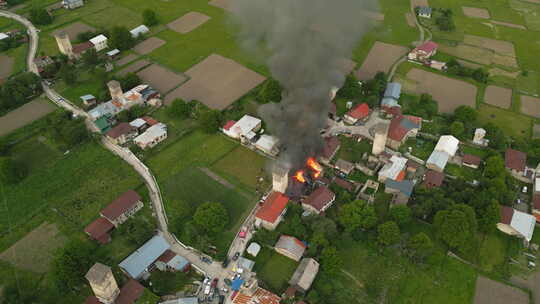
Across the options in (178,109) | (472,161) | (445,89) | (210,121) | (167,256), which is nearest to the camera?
(167,256)

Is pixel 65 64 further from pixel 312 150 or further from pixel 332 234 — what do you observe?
pixel 332 234

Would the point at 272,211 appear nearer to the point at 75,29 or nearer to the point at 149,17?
the point at 149,17

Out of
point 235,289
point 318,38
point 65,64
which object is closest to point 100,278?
point 235,289

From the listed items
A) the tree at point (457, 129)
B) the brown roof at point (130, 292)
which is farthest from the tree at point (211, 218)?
the tree at point (457, 129)

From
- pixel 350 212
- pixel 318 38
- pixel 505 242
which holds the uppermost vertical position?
pixel 318 38

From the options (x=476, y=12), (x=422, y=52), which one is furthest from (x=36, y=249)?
(x=476, y=12)

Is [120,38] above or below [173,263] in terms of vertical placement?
above
